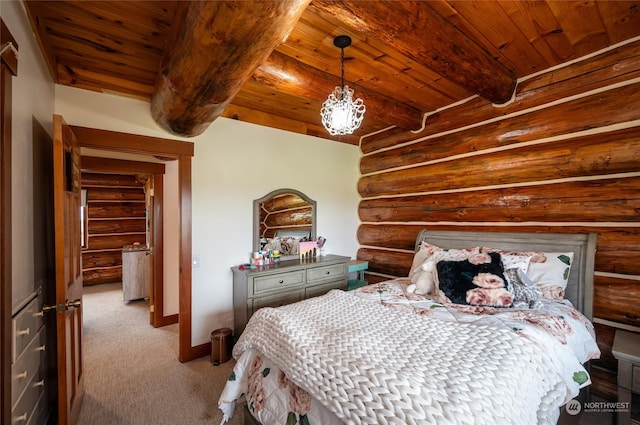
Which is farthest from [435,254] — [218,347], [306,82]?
[218,347]

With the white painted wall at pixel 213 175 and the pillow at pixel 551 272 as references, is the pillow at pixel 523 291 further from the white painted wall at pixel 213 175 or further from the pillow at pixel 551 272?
the white painted wall at pixel 213 175

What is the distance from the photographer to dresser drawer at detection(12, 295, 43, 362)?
1.30m

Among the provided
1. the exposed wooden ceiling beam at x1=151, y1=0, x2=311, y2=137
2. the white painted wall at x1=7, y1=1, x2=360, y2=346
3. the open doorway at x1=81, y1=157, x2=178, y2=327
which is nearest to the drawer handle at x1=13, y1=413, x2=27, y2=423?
the white painted wall at x1=7, y1=1, x2=360, y2=346

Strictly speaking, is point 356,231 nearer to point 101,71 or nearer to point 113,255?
point 101,71

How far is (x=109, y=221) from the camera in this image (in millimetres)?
5953

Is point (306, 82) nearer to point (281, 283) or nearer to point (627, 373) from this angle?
point (281, 283)

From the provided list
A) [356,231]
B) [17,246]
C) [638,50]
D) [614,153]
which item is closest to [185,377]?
[17,246]

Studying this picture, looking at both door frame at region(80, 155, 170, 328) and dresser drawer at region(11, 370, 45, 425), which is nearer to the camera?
dresser drawer at region(11, 370, 45, 425)

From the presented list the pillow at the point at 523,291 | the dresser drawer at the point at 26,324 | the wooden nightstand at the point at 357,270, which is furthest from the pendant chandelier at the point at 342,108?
the wooden nightstand at the point at 357,270

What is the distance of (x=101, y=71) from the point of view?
7.47 feet

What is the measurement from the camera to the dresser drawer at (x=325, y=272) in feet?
10.3

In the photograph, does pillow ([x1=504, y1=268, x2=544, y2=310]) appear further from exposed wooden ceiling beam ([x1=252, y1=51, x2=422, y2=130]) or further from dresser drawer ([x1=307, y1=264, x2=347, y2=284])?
exposed wooden ceiling beam ([x1=252, y1=51, x2=422, y2=130])

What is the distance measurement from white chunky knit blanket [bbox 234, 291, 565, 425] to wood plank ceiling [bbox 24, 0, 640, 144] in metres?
1.49

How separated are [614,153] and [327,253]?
9.72 ft
